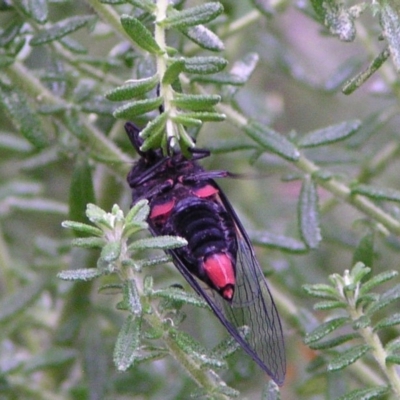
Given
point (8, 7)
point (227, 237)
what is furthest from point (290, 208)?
point (8, 7)

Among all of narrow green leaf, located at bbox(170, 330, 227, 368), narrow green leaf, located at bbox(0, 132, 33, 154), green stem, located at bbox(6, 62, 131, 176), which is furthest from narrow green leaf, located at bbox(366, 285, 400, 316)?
narrow green leaf, located at bbox(0, 132, 33, 154)

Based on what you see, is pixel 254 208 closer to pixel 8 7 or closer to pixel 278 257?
pixel 278 257

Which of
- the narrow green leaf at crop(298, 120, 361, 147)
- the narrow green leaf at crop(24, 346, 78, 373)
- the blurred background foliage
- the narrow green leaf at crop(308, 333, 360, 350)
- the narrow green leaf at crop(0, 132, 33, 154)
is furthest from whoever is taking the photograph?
the narrow green leaf at crop(0, 132, 33, 154)

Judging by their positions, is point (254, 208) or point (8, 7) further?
point (254, 208)

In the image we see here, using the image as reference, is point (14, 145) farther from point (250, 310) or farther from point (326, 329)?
point (326, 329)

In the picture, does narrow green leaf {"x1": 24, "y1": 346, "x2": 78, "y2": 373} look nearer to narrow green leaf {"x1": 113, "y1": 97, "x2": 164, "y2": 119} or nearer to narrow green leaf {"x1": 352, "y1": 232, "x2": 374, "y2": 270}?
narrow green leaf {"x1": 352, "y1": 232, "x2": 374, "y2": 270}
